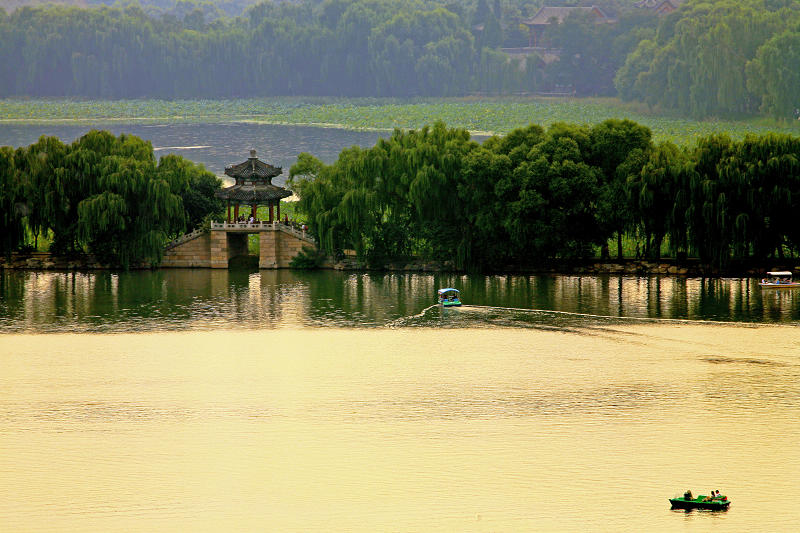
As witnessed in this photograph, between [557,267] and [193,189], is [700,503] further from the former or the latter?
[193,189]

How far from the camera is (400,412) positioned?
113 feet

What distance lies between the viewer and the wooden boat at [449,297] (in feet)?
175

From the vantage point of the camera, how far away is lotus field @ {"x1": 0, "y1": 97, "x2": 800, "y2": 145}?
132m

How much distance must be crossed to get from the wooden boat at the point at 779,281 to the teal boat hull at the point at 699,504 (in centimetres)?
3270

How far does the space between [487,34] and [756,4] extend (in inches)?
1782

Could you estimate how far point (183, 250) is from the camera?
69.7m

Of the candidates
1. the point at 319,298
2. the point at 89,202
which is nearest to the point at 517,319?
the point at 319,298

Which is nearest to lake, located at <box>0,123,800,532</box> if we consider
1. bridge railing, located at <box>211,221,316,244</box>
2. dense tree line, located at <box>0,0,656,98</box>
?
bridge railing, located at <box>211,221,316,244</box>

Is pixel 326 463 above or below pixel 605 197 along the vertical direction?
below

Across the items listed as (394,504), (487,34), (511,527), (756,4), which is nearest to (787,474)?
(511,527)

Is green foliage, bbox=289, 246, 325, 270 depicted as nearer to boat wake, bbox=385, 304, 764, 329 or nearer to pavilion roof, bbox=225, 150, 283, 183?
pavilion roof, bbox=225, 150, 283, 183

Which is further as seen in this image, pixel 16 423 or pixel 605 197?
pixel 605 197

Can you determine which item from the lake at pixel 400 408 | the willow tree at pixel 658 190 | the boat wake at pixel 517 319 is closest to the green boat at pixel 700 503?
the lake at pixel 400 408

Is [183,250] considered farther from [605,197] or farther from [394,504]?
[394,504]
